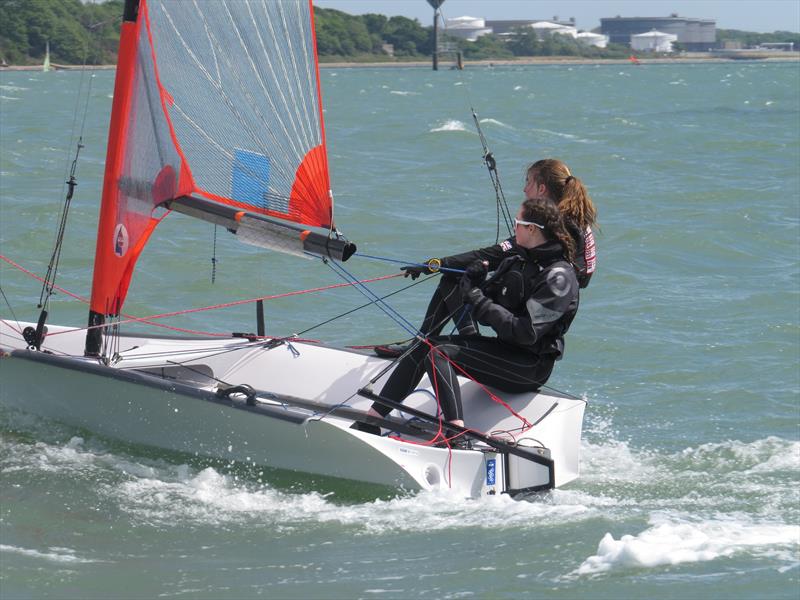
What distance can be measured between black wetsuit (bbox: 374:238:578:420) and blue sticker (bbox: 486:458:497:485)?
0.82 ft

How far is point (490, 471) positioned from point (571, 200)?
3.74ft

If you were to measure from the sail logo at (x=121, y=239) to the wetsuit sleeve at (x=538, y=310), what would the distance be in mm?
1624

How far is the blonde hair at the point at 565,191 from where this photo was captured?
5086 millimetres

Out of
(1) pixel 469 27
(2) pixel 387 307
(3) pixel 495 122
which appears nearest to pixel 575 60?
(1) pixel 469 27

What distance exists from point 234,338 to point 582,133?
20.9 m

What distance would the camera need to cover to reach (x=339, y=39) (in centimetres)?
9125

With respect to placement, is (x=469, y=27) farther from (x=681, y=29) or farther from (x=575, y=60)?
(x=681, y=29)

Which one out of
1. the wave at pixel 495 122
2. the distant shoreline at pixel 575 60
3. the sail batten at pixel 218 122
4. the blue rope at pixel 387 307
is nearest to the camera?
the blue rope at pixel 387 307

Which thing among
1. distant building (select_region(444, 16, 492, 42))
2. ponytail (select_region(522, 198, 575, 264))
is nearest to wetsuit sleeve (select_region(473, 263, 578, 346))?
ponytail (select_region(522, 198, 575, 264))

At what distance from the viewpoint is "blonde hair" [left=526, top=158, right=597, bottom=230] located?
5.09m

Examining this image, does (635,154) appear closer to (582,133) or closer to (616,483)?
(582,133)

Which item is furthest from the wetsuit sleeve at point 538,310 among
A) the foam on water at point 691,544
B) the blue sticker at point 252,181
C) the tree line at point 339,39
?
the tree line at point 339,39

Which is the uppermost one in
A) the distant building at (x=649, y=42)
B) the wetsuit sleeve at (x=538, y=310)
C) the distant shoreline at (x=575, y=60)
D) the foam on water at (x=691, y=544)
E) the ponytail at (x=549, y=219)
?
the distant building at (x=649, y=42)

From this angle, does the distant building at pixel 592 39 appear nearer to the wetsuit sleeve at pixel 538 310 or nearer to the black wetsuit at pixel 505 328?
the black wetsuit at pixel 505 328
